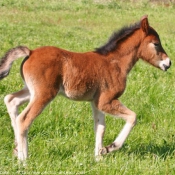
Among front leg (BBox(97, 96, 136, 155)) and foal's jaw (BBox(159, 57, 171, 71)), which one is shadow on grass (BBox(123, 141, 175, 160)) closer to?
front leg (BBox(97, 96, 136, 155))

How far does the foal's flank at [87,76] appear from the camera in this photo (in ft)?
18.4

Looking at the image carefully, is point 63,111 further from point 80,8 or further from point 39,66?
point 80,8

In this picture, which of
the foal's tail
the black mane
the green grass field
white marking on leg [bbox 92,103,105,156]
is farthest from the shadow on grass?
the foal's tail

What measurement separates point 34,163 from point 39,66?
1206mm

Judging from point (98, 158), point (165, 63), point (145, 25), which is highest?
point (145, 25)

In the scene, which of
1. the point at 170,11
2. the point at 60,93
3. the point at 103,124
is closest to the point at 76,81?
the point at 60,93

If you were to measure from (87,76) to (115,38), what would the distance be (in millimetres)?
939

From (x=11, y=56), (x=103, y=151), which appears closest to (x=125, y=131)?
(x=103, y=151)

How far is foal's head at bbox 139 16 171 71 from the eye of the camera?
669cm

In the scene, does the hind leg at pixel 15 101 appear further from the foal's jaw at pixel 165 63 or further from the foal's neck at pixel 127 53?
the foal's jaw at pixel 165 63

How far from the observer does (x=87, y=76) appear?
20.0 feet

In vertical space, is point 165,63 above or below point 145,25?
below

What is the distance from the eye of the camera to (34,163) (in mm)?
5148

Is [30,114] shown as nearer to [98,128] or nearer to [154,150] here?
[98,128]
